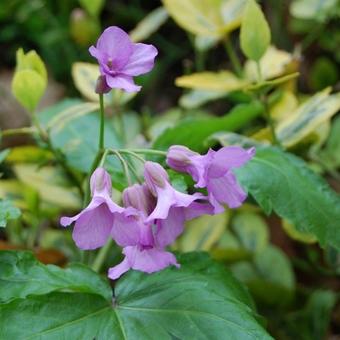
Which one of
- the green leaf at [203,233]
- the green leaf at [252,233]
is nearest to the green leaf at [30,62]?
the green leaf at [203,233]

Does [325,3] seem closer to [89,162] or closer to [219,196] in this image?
[89,162]

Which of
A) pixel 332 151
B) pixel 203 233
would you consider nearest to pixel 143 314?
pixel 203 233

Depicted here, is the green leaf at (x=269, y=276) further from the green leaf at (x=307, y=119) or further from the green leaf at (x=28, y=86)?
the green leaf at (x=28, y=86)

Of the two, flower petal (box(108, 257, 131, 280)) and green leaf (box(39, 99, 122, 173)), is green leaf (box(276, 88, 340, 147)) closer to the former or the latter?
green leaf (box(39, 99, 122, 173))

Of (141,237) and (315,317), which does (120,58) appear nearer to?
(141,237)

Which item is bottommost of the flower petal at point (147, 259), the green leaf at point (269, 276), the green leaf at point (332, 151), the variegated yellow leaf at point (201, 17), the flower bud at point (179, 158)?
the green leaf at point (269, 276)

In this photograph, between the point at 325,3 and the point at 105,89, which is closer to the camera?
the point at 105,89

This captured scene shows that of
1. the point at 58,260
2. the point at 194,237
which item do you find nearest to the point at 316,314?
the point at 194,237
